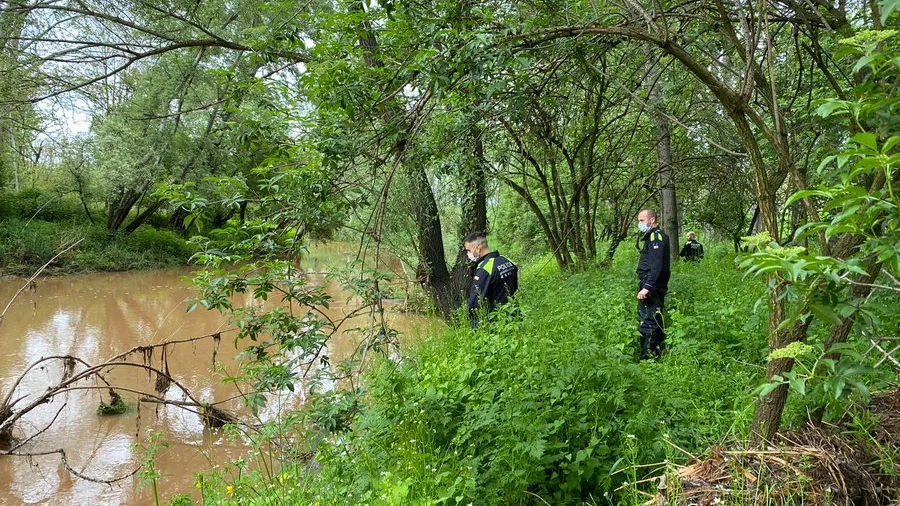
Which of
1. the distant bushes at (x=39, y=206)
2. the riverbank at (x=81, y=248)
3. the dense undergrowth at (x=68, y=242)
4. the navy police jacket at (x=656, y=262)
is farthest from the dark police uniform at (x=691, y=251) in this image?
the distant bushes at (x=39, y=206)

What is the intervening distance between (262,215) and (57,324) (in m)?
12.4

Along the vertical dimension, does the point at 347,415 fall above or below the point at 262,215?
below

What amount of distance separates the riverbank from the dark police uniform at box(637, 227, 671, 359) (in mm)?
15095

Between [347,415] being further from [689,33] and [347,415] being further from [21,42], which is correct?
[21,42]

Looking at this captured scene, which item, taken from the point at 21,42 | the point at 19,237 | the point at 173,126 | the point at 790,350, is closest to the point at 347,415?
the point at 790,350

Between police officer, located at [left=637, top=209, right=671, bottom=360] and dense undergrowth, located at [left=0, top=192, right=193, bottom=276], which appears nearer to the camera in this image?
police officer, located at [left=637, top=209, right=671, bottom=360]

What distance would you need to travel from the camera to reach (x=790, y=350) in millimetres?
1589

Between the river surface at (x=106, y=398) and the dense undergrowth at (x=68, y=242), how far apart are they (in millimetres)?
3844

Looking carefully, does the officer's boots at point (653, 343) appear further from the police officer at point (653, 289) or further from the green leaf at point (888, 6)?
the green leaf at point (888, 6)

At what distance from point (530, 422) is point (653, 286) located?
274 centimetres

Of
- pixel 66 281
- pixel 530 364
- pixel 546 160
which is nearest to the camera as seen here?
pixel 530 364

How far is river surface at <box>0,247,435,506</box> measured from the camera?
18.1 feet

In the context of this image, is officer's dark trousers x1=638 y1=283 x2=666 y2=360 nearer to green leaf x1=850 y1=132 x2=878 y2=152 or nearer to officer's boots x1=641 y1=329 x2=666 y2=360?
officer's boots x1=641 y1=329 x2=666 y2=360

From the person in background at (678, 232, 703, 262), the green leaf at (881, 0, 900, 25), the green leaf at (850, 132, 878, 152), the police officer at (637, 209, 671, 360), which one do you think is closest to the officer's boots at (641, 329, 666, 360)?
the police officer at (637, 209, 671, 360)
